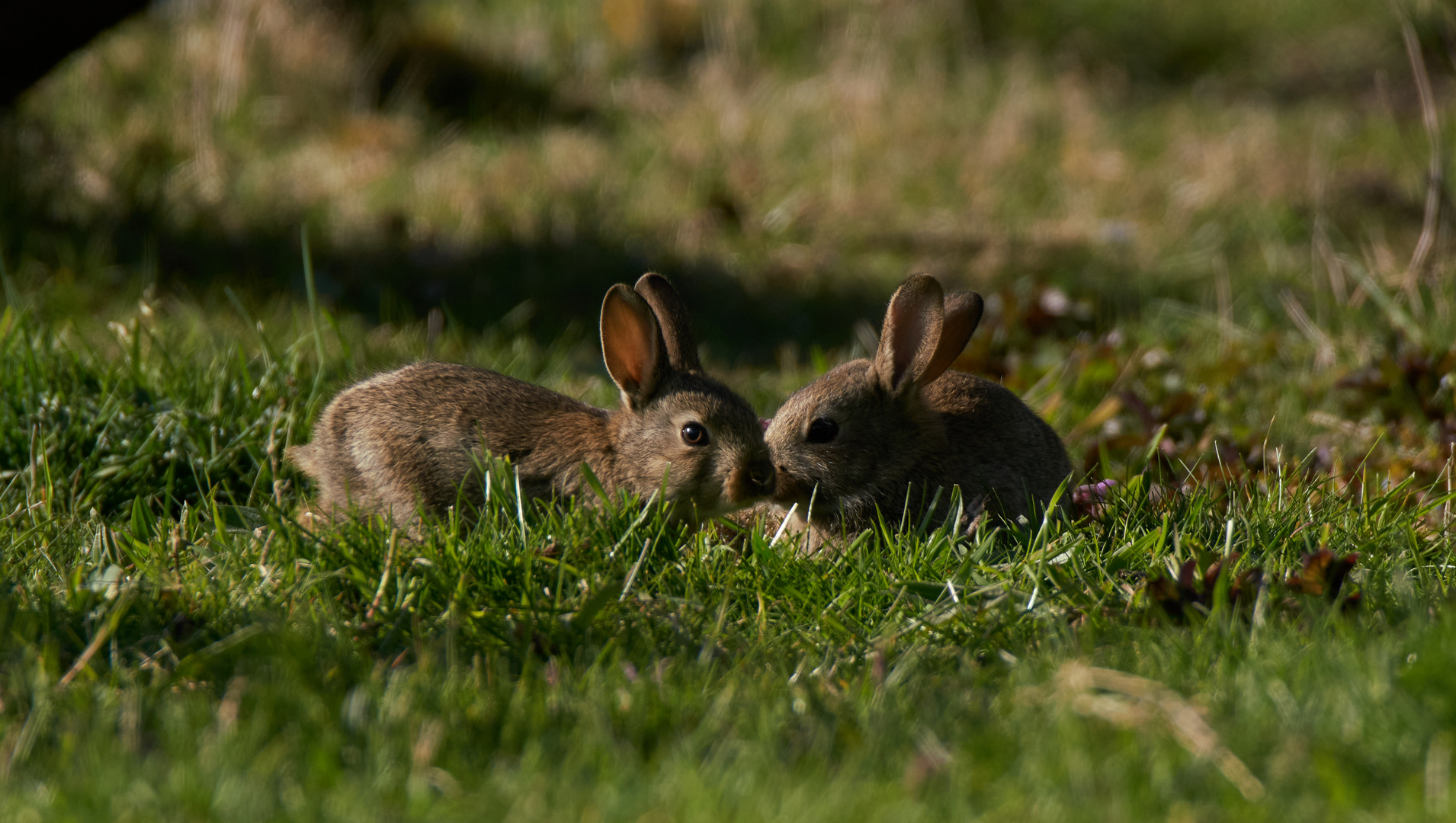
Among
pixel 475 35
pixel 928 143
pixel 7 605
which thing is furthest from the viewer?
pixel 475 35

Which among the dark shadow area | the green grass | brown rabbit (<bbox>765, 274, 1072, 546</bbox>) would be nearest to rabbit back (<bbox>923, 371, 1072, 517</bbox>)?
brown rabbit (<bbox>765, 274, 1072, 546</bbox>)

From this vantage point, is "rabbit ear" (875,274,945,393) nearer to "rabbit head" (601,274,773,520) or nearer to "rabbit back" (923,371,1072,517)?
"rabbit back" (923,371,1072,517)

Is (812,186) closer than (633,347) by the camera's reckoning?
No

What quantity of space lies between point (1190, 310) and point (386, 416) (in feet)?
14.8

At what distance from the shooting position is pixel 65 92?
10.6 m

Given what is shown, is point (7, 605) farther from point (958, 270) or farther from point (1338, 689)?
point (958, 270)

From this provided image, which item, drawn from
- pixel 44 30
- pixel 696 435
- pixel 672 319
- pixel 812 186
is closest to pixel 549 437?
pixel 696 435

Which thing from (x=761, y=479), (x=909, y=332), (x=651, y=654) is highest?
(x=909, y=332)

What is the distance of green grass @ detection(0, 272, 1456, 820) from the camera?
2420mm

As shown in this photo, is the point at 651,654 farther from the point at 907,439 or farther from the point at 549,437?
the point at 907,439

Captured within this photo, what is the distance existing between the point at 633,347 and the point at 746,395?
5.04 feet

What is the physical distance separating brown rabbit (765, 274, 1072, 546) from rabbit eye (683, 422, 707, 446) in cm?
28

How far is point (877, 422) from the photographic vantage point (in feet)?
15.7

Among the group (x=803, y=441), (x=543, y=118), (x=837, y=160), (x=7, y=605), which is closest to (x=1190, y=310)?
(x=803, y=441)
